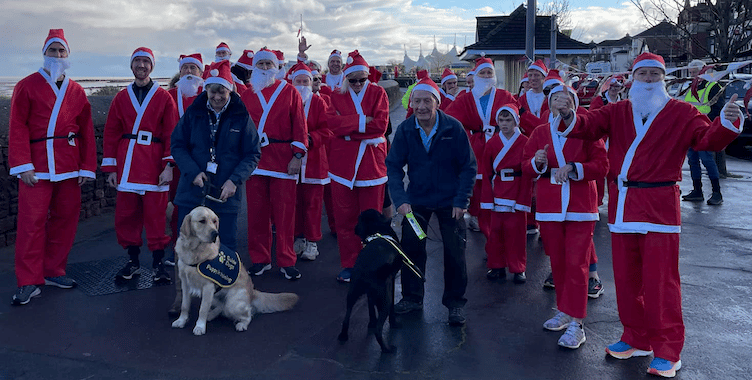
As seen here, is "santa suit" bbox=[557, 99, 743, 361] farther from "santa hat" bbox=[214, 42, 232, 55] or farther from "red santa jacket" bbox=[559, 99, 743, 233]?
"santa hat" bbox=[214, 42, 232, 55]

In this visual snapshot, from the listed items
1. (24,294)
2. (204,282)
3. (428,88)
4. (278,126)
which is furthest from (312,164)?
(24,294)

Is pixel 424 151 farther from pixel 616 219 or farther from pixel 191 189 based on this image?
pixel 191 189

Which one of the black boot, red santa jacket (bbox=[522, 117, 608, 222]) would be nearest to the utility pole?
the black boot

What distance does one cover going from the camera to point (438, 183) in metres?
5.49

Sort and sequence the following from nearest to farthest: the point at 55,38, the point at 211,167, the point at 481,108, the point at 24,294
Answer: the point at 211,167
the point at 24,294
the point at 55,38
the point at 481,108

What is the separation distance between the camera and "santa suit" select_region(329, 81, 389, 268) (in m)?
6.59

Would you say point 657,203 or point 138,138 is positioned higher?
point 138,138

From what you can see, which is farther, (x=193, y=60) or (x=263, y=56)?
(x=193, y=60)

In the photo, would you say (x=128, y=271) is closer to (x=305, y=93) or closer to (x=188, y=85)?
(x=188, y=85)

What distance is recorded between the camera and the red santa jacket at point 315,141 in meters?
7.55

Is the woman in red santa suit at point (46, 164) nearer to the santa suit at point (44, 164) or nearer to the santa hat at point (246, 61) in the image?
the santa suit at point (44, 164)

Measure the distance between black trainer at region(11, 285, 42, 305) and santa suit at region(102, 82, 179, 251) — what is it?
903 millimetres

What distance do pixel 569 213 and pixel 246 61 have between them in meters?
5.02

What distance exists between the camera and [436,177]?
5488mm
